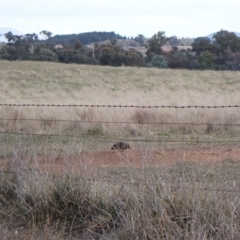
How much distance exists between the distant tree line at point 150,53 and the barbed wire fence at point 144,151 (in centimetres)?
3005

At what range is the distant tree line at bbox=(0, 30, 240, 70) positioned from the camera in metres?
43.9

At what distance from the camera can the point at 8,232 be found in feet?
18.3

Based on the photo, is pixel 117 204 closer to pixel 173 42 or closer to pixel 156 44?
pixel 156 44

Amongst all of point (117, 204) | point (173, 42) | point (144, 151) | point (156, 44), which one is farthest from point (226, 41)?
point (117, 204)

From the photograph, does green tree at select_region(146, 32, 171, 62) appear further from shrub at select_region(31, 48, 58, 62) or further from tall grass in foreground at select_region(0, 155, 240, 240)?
tall grass in foreground at select_region(0, 155, 240, 240)

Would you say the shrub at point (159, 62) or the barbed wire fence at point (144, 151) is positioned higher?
the barbed wire fence at point (144, 151)

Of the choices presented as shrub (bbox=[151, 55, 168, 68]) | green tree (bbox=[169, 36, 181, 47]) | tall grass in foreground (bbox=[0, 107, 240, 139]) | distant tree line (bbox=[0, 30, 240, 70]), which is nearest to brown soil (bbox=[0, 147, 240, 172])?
tall grass in foreground (bbox=[0, 107, 240, 139])

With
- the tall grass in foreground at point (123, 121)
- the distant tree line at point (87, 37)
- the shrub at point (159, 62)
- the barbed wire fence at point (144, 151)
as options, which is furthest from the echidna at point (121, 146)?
the distant tree line at point (87, 37)

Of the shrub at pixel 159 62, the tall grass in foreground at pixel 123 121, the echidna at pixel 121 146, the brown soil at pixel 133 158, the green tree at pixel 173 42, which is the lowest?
the shrub at pixel 159 62

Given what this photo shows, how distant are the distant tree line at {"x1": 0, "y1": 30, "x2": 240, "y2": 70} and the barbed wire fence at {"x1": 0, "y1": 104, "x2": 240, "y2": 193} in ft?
98.6

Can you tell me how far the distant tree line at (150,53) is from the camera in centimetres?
4388

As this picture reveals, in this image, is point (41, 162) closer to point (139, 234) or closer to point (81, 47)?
point (139, 234)

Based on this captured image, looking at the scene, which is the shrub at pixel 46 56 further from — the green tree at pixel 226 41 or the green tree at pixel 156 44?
the green tree at pixel 226 41

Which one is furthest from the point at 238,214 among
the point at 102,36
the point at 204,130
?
the point at 102,36
